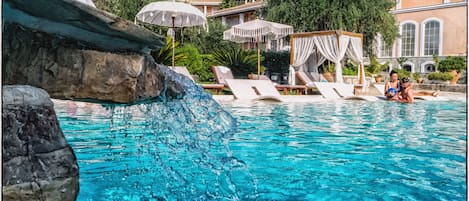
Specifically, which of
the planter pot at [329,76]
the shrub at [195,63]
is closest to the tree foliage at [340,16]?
the planter pot at [329,76]

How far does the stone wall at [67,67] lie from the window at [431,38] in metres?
34.5

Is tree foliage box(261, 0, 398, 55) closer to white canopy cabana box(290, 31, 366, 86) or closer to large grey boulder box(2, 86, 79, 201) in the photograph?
white canopy cabana box(290, 31, 366, 86)

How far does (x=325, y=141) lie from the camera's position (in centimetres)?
539

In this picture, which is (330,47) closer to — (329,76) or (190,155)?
(329,76)

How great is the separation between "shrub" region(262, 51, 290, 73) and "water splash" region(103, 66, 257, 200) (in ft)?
58.5

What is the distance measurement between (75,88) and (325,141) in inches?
157

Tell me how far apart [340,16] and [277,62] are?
12.5ft

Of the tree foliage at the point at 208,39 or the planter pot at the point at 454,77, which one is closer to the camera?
the tree foliage at the point at 208,39

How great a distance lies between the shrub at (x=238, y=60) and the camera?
1948 cm

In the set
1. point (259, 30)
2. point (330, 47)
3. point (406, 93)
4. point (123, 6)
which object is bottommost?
point (406, 93)

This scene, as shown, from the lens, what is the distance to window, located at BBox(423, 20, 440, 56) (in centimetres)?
3291

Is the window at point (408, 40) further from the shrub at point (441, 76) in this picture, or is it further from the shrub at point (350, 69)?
the shrub at point (350, 69)

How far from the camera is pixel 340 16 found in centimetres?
2106

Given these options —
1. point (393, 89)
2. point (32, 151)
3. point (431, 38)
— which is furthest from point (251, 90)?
point (431, 38)
